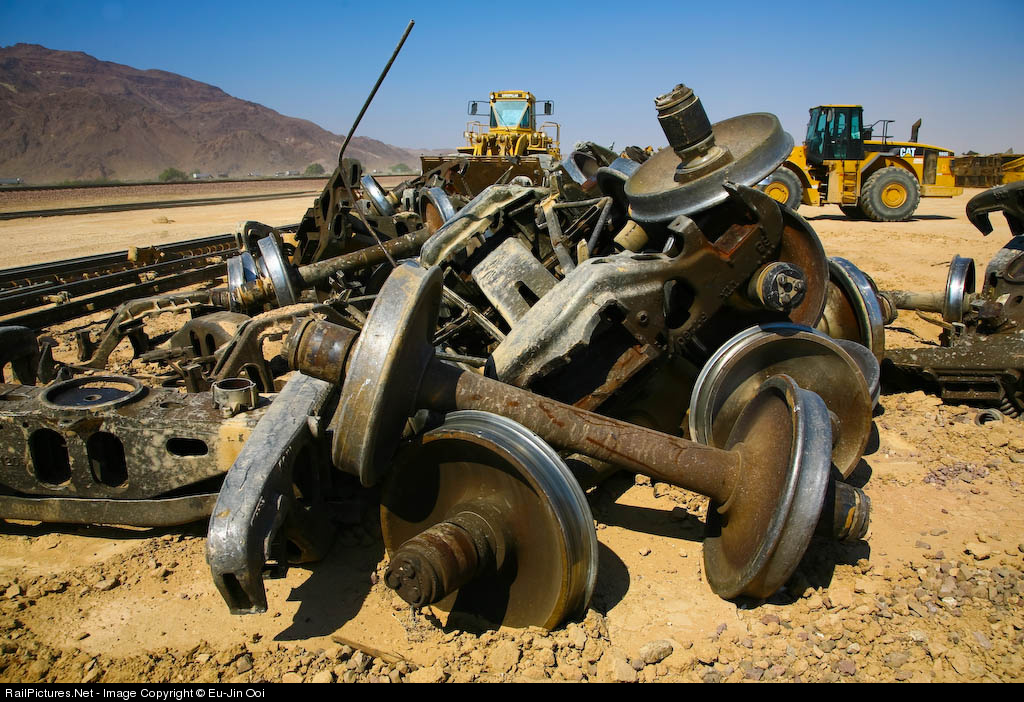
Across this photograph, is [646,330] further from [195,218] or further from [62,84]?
[62,84]

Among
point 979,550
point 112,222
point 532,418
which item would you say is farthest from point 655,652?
point 112,222

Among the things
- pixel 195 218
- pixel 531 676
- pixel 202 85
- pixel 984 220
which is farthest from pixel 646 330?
pixel 202 85

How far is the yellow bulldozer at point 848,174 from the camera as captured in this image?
15383 mm

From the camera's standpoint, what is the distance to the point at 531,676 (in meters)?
2.18

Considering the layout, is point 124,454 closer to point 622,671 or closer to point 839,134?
point 622,671

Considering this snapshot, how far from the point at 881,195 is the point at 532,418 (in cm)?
1620

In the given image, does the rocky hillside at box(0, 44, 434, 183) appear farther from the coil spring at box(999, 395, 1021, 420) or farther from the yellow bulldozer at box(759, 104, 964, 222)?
the coil spring at box(999, 395, 1021, 420)

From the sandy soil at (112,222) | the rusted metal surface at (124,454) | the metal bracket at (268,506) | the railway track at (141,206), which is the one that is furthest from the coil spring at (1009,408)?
the railway track at (141,206)

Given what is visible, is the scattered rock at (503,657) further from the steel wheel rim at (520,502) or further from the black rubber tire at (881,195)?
the black rubber tire at (881,195)

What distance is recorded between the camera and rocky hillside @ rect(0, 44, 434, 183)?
60.9 meters

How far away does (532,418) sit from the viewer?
2.67 m

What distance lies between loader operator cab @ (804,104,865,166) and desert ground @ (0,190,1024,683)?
14003mm

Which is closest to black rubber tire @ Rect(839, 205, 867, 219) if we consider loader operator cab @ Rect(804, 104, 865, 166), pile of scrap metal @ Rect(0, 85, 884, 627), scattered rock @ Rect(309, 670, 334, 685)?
loader operator cab @ Rect(804, 104, 865, 166)

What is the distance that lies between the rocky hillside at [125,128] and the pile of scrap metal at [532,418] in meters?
66.1
